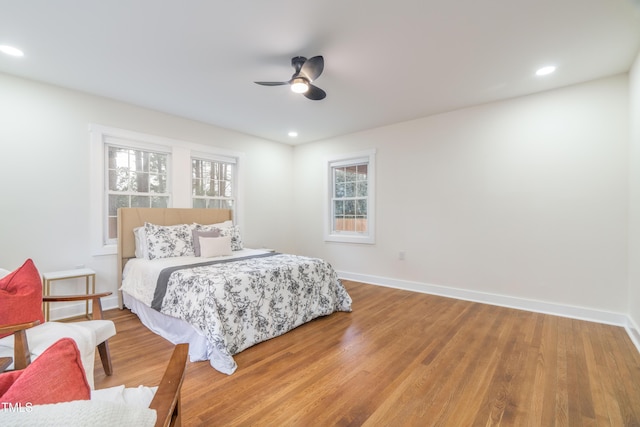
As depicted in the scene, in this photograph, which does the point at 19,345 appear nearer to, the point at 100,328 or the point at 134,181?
the point at 100,328

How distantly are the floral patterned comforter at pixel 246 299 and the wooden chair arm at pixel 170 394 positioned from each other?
1.18m

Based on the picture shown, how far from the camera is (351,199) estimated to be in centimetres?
521

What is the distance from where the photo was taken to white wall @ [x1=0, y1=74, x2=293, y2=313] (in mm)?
2943

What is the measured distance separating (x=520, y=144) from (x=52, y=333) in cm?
478

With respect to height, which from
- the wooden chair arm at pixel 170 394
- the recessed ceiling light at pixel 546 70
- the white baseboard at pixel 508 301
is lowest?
the white baseboard at pixel 508 301

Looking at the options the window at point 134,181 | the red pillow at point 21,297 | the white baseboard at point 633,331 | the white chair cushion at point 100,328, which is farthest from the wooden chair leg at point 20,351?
the white baseboard at point 633,331

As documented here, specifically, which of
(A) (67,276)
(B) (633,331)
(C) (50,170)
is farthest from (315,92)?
(B) (633,331)

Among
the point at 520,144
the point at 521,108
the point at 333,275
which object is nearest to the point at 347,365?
the point at 333,275

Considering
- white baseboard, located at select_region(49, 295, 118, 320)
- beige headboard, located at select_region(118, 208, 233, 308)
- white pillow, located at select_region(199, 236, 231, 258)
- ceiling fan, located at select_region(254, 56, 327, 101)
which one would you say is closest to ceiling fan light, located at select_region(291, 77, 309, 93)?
ceiling fan, located at select_region(254, 56, 327, 101)

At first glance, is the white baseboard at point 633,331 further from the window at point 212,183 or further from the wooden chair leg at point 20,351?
the window at point 212,183

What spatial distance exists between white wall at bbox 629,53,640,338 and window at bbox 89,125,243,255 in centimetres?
496

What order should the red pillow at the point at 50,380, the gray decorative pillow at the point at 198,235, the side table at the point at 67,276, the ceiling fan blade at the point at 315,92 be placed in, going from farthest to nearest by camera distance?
1. the gray decorative pillow at the point at 198,235
2. the side table at the point at 67,276
3. the ceiling fan blade at the point at 315,92
4. the red pillow at the point at 50,380

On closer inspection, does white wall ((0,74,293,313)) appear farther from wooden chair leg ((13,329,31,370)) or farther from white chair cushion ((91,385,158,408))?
white chair cushion ((91,385,158,408))

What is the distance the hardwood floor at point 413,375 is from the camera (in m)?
1.69
